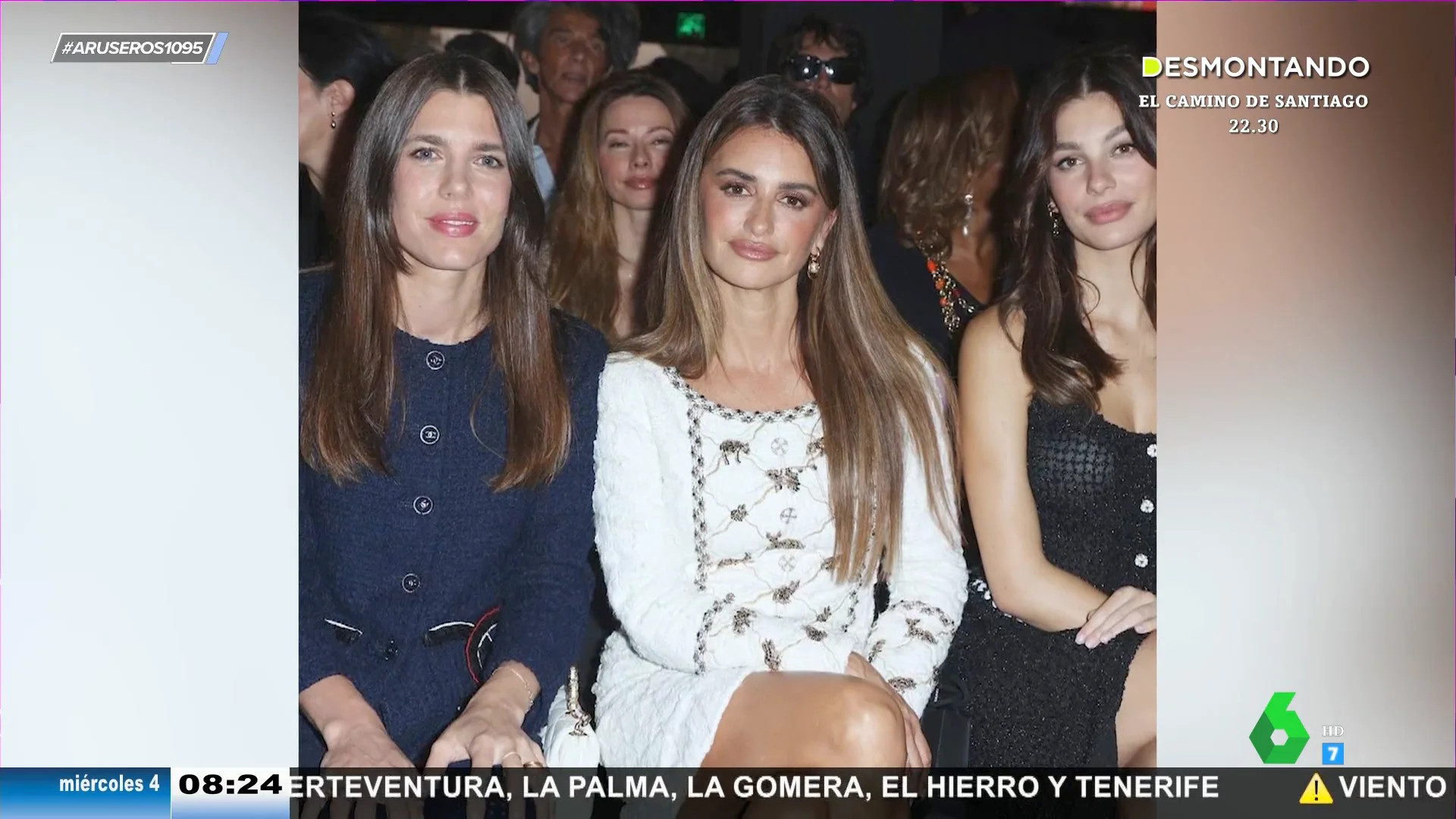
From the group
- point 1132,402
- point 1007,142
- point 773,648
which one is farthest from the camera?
point 1007,142

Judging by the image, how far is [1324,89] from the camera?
2.32 metres

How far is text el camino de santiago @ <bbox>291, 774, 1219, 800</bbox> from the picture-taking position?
2146mm

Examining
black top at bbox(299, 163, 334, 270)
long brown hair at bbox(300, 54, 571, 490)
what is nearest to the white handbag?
long brown hair at bbox(300, 54, 571, 490)

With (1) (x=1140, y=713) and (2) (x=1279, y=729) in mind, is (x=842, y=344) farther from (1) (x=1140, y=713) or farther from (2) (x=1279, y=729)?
(2) (x=1279, y=729)

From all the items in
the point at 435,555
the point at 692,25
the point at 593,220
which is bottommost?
the point at 435,555

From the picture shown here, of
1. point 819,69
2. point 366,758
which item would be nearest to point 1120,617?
point 819,69

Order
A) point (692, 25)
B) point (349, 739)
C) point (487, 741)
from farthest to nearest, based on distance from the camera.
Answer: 1. point (692, 25)
2. point (349, 739)
3. point (487, 741)

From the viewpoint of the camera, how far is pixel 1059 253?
2445 millimetres

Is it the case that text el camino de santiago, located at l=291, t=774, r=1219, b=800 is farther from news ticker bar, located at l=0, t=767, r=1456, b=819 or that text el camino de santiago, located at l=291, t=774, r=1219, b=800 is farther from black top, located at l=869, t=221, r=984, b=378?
black top, located at l=869, t=221, r=984, b=378

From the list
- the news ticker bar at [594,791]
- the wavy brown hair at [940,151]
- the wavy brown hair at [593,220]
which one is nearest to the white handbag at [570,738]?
the news ticker bar at [594,791]

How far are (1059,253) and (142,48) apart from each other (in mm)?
1396

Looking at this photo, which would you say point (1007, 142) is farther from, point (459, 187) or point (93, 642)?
point (93, 642)

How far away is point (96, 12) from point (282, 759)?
1.12 meters

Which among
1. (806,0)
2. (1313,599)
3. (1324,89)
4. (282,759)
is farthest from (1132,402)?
(282,759)
